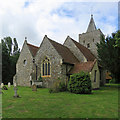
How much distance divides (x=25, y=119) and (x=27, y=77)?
62.8ft

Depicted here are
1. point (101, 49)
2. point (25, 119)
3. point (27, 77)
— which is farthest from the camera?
point (27, 77)

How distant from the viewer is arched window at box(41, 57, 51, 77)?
66.5 feet

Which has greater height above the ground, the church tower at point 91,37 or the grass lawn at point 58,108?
the church tower at point 91,37

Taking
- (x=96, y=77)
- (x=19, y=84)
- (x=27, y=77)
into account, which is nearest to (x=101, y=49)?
(x=96, y=77)

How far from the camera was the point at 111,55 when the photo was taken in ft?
65.0

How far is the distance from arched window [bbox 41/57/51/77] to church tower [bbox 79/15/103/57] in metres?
15.5

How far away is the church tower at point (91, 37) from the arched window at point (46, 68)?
1553cm

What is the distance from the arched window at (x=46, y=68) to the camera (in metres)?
20.3

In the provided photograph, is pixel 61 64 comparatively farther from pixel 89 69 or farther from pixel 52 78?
pixel 89 69

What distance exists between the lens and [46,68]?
20.7 m

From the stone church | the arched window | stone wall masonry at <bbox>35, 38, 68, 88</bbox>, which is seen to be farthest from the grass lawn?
the arched window

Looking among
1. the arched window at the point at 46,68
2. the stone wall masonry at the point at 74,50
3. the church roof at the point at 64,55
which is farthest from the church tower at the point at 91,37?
the arched window at the point at 46,68

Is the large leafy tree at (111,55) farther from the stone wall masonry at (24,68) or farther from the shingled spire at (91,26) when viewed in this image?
the shingled spire at (91,26)

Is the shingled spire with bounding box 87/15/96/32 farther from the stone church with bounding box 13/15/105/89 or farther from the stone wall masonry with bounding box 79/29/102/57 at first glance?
the stone church with bounding box 13/15/105/89
